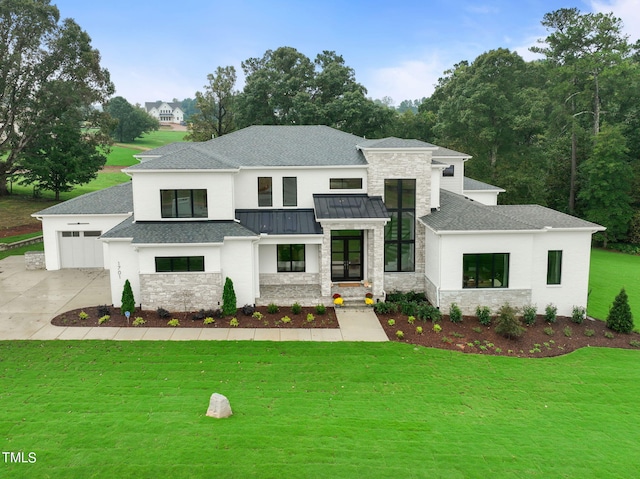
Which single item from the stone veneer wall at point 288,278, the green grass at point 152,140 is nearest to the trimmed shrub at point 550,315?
the stone veneer wall at point 288,278

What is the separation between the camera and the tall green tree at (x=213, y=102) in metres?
54.9

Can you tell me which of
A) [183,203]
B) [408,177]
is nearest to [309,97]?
[408,177]

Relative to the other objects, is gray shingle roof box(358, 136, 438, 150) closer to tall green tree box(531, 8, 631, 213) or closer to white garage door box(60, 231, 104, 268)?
white garage door box(60, 231, 104, 268)

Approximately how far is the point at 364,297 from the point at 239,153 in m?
10.2

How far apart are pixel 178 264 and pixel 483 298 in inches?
542

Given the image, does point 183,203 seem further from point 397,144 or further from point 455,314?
point 455,314

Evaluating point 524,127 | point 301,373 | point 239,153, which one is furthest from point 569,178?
point 301,373

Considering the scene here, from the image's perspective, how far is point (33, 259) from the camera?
87.5 ft

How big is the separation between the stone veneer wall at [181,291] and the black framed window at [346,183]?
7548mm

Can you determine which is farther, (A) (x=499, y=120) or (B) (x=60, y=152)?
(A) (x=499, y=120)

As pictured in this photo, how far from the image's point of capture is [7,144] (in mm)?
43094

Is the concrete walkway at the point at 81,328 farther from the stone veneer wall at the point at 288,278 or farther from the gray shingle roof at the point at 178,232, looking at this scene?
the gray shingle roof at the point at 178,232

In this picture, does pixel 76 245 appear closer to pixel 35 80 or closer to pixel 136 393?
pixel 136 393

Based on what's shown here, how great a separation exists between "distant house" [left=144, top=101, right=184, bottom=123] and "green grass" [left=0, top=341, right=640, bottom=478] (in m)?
158
